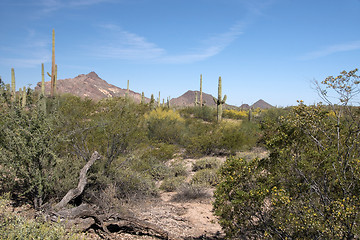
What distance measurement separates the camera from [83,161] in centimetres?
817

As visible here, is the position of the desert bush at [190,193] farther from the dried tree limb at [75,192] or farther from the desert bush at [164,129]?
the desert bush at [164,129]

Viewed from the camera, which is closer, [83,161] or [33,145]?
[33,145]

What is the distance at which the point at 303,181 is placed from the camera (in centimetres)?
479

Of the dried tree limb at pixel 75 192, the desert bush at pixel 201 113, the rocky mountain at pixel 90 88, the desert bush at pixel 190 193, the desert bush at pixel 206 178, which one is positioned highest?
the rocky mountain at pixel 90 88

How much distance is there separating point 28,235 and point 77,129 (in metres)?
4.66

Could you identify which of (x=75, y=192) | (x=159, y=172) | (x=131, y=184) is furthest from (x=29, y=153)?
(x=159, y=172)

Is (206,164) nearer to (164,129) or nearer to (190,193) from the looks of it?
(190,193)

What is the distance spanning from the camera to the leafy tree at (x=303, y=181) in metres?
4.15

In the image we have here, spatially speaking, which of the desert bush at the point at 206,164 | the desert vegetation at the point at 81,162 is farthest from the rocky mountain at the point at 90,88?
the desert vegetation at the point at 81,162

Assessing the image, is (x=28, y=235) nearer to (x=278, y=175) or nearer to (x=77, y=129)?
(x=278, y=175)

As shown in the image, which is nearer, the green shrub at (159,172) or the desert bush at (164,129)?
the green shrub at (159,172)

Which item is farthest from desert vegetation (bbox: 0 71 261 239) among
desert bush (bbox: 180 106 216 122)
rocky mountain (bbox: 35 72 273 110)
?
rocky mountain (bbox: 35 72 273 110)

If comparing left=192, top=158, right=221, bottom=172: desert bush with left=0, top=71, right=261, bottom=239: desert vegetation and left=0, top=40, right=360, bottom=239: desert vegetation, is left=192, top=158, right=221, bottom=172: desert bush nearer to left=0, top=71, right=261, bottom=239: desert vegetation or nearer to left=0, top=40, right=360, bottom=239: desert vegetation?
left=0, top=71, right=261, bottom=239: desert vegetation

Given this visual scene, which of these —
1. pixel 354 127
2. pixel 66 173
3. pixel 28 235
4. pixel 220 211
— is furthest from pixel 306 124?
pixel 66 173
